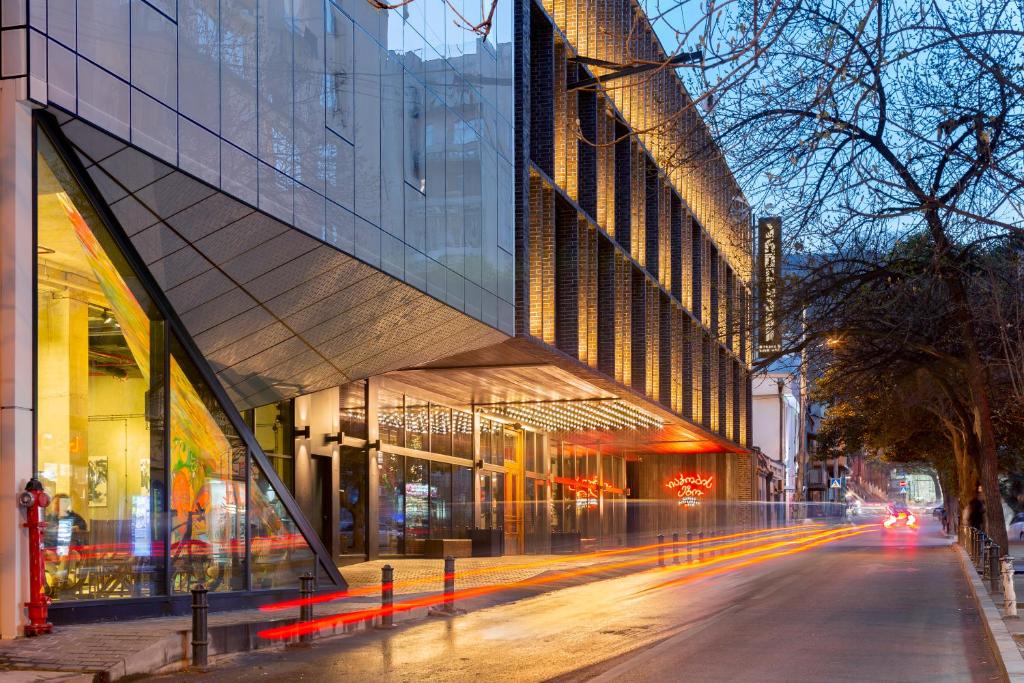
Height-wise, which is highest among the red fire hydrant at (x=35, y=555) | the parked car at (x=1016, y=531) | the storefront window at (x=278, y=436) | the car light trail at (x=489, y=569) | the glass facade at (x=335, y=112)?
the glass facade at (x=335, y=112)

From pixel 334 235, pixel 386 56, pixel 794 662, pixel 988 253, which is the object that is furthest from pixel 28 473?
pixel 988 253

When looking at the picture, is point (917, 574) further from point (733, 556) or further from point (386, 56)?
point (386, 56)

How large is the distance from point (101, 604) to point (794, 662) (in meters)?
7.49

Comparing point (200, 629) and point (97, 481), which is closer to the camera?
point (200, 629)

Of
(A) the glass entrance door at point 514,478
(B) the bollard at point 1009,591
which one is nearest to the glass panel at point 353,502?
(A) the glass entrance door at point 514,478

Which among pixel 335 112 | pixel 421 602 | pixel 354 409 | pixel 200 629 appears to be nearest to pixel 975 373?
pixel 421 602

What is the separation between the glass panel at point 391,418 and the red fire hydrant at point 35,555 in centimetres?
1974

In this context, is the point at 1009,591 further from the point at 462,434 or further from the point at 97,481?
the point at 462,434

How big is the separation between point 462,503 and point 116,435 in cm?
2400

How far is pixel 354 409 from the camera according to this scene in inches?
1238

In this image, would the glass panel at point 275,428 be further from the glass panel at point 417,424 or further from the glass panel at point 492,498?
the glass panel at point 492,498

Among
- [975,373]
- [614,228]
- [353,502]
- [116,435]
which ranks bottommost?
[353,502]

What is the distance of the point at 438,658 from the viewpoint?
13375 millimetres

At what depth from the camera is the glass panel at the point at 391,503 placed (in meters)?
32.9
